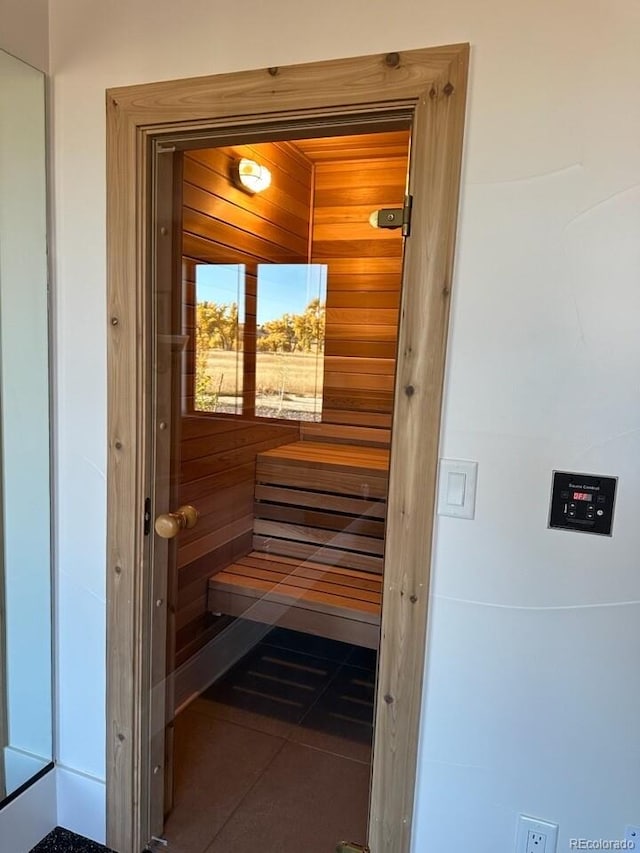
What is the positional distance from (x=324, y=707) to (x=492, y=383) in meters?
1.64

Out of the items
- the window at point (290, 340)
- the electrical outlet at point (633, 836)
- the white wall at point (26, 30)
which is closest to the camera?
the electrical outlet at point (633, 836)

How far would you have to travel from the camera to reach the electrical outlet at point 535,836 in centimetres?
122

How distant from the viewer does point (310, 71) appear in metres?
1.21

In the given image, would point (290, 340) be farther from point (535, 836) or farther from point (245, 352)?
point (535, 836)

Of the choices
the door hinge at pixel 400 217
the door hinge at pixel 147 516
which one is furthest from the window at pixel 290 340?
the door hinge at pixel 400 217

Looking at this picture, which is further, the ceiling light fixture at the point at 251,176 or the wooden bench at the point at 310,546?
the wooden bench at the point at 310,546

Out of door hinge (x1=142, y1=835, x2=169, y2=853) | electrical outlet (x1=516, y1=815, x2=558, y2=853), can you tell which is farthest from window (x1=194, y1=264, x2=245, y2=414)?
electrical outlet (x1=516, y1=815, x2=558, y2=853)

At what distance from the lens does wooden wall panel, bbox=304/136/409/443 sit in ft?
5.99

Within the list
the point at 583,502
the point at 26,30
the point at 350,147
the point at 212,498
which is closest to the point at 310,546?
the point at 212,498

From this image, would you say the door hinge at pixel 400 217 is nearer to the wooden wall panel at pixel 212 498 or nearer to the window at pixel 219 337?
the window at pixel 219 337

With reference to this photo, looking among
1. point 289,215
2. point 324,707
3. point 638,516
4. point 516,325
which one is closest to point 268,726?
point 324,707

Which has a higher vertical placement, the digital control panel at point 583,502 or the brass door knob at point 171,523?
the digital control panel at point 583,502

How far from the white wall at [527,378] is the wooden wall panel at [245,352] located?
47 cm

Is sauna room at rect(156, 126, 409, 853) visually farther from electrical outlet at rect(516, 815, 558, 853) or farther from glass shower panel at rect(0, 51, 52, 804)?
electrical outlet at rect(516, 815, 558, 853)
